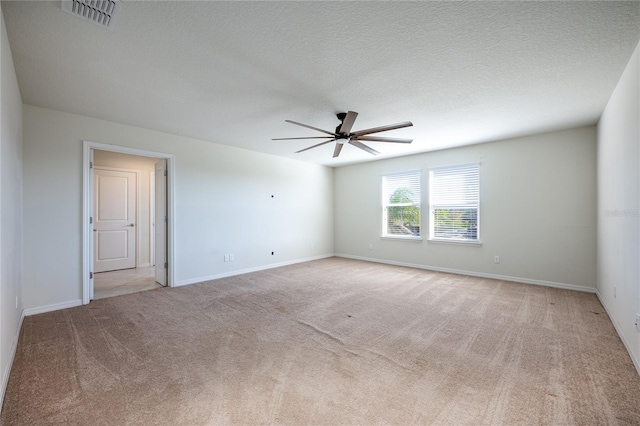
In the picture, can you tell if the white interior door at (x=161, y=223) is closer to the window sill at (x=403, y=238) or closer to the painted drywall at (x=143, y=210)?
the painted drywall at (x=143, y=210)

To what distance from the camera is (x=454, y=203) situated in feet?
18.0

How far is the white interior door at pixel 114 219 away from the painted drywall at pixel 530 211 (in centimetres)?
605

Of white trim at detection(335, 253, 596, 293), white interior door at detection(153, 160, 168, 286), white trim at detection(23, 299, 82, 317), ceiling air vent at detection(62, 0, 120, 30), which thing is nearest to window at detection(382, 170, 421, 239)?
white trim at detection(335, 253, 596, 293)

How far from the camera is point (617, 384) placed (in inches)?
75.1

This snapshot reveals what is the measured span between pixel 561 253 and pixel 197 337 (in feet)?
17.1

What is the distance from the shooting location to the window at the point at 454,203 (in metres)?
5.25

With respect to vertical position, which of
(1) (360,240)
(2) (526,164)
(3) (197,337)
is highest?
(2) (526,164)

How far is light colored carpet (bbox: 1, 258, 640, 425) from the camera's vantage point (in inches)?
65.2

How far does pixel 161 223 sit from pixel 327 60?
389 centimetres

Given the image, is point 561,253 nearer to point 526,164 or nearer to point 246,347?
point 526,164

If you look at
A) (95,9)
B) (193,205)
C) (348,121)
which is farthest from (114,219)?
(348,121)

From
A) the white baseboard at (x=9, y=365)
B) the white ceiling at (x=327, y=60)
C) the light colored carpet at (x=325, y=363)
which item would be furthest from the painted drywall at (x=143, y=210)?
the white baseboard at (x=9, y=365)

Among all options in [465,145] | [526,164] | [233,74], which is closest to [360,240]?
[465,145]

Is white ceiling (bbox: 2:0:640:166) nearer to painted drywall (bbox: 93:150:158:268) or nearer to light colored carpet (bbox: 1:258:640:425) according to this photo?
light colored carpet (bbox: 1:258:640:425)
